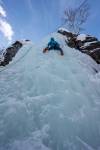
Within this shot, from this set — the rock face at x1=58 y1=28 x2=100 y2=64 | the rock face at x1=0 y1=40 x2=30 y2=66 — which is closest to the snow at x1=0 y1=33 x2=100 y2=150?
the rock face at x1=58 y1=28 x2=100 y2=64

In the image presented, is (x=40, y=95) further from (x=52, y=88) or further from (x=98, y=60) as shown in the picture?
(x=98, y=60)

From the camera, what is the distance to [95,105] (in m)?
4.06

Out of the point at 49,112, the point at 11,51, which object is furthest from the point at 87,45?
the point at 49,112

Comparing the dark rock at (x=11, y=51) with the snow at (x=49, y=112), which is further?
the dark rock at (x=11, y=51)

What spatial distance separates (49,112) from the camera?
11.8 ft

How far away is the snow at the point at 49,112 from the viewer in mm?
2955

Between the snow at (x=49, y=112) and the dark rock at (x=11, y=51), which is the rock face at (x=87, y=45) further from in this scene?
the snow at (x=49, y=112)

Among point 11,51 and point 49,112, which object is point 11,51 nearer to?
point 11,51

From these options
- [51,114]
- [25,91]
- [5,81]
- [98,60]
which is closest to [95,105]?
[51,114]

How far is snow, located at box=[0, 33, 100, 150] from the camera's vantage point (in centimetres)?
296

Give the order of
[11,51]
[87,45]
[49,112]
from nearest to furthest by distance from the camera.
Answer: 1. [49,112]
2. [87,45]
3. [11,51]

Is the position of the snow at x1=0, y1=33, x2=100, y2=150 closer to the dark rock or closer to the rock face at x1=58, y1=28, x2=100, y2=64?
the rock face at x1=58, y1=28, x2=100, y2=64

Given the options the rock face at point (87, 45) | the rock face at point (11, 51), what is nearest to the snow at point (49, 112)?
the rock face at point (87, 45)

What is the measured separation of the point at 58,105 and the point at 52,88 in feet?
2.94
